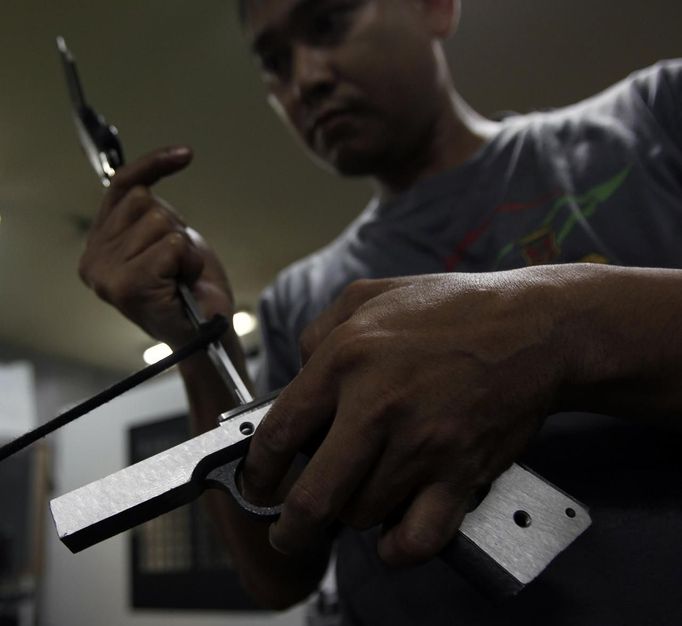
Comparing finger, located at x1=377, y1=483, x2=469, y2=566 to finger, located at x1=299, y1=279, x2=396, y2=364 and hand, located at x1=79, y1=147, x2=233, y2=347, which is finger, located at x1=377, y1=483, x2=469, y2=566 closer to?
finger, located at x1=299, y1=279, x2=396, y2=364

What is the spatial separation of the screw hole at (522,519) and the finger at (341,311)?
4.6 inches

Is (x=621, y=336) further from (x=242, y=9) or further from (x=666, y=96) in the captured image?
(x=242, y=9)

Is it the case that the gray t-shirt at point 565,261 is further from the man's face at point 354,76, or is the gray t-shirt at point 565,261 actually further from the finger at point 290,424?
the finger at point 290,424

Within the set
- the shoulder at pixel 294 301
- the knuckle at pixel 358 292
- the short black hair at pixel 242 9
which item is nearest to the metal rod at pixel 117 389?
the knuckle at pixel 358 292

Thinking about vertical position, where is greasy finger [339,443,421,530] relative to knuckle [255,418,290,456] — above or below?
below

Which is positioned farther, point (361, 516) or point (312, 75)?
point (312, 75)

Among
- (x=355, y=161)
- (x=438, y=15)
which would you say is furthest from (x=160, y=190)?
(x=438, y=15)

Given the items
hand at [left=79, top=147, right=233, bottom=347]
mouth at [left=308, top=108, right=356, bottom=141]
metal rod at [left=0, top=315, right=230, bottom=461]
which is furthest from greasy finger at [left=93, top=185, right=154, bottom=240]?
mouth at [left=308, top=108, right=356, bottom=141]

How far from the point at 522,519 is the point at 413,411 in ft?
0.24

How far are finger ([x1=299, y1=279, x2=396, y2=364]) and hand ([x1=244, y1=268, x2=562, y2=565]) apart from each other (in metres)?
0.02

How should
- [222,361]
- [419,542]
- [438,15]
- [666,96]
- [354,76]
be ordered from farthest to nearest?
[438,15] → [354,76] → [666,96] → [222,361] → [419,542]

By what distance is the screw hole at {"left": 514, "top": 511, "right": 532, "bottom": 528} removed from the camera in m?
0.25

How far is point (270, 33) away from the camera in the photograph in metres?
0.63

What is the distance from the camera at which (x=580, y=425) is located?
1.27 feet
